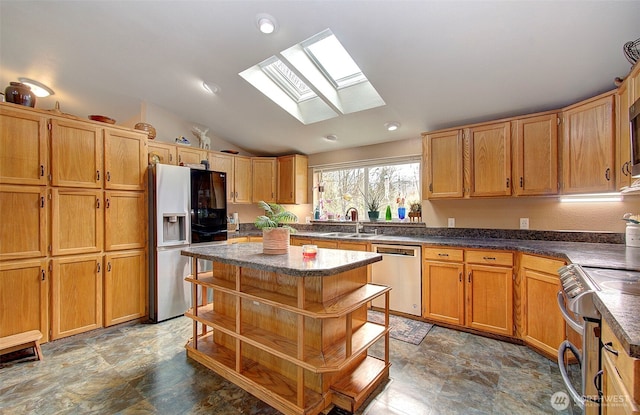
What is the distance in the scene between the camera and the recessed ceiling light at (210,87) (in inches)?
132

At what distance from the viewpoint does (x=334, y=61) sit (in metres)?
3.17

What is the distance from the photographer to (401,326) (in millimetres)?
2982

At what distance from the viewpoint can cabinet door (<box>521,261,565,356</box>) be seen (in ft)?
7.32

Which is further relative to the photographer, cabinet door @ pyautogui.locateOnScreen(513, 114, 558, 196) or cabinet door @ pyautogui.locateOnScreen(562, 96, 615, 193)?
cabinet door @ pyautogui.locateOnScreen(513, 114, 558, 196)

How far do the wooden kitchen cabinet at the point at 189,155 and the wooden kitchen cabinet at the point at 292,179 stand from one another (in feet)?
4.19

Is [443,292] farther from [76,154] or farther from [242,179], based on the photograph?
[76,154]

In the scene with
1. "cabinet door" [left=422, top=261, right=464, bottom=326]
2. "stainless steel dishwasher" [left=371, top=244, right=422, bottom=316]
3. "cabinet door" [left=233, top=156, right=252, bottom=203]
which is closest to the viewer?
"cabinet door" [left=422, top=261, right=464, bottom=326]

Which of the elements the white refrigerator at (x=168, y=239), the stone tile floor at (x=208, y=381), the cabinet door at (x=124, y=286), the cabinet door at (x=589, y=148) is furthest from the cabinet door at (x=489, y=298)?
the cabinet door at (x=124, y=286)

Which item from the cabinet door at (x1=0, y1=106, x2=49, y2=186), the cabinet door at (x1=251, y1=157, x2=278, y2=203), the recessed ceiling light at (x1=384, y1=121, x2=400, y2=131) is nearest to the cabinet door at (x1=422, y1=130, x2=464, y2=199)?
the recessed ceiling light at (x1=384, y1=121, x2=400, y2=131)

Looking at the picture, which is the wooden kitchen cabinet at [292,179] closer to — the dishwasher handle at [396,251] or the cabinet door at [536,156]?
the dishwasher handle at [396,251]

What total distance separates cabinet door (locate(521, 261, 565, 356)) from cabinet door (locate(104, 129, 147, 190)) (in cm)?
413

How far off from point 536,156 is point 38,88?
5745 millimetres

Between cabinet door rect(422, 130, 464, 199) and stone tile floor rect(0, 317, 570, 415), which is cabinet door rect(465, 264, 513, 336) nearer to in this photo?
stone tile floor rect(0, 317, 570, 415)

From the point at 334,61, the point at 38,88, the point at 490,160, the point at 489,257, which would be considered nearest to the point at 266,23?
the point at 334,61
